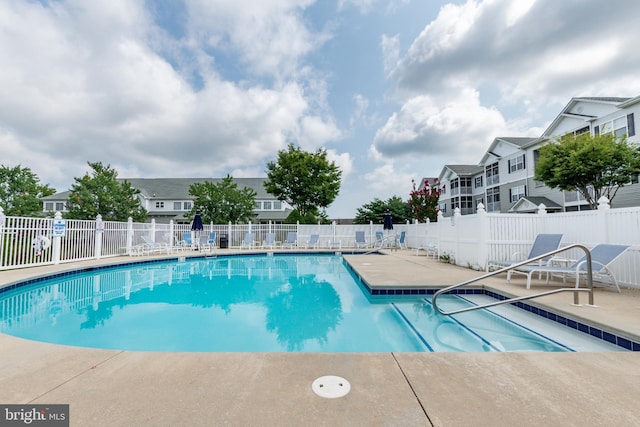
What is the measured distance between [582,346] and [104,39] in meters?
12.5

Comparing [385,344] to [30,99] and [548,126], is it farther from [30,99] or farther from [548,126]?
[548,126]

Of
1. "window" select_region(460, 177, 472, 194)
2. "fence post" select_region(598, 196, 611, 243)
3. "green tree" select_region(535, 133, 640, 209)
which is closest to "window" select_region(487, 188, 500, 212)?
"window" select_region(460, 177, 472, 194)

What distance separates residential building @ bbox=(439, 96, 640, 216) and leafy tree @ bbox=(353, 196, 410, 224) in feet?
21.7

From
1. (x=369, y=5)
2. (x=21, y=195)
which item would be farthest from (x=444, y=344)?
(x=21, y=195)

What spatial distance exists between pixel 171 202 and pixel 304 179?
19.1m

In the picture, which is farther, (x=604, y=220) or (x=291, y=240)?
(x=291, y=240)

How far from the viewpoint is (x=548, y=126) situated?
19000mm

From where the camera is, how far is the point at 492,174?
25094 millimetres

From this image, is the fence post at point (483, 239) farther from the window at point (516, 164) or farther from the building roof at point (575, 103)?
the window at point (516, 164)

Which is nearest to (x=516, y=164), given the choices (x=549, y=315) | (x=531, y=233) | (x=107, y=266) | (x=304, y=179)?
(x=304, y=179)

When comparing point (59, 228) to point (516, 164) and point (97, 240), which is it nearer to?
point (97, 240)

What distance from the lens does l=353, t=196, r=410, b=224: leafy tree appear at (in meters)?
27.1

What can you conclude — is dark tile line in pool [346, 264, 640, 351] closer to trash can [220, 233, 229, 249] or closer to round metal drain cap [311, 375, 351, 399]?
round metal drain cap [311, 375, 351, 399]

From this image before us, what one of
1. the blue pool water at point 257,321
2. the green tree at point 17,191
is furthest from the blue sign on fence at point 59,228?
the green tree at point 17,191
